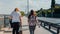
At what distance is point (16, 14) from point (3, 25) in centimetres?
1021

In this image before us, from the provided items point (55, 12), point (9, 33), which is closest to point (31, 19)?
point (9, 33)

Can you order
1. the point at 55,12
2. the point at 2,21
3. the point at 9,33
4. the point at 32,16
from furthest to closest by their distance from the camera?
the point at 55,12 → the point at 2,21 → the point at 9,33 → the point at 32,16

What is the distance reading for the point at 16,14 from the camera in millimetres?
12375

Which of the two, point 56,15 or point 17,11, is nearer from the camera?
point 17,11

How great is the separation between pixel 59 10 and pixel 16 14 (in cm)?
9584

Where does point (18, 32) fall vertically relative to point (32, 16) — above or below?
below

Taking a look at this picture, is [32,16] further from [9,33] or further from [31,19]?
[9,33]

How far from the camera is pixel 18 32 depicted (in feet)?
41.6

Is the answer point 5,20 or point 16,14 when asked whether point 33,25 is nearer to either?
point 16,14

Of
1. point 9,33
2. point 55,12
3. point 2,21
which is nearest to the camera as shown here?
point 9,33

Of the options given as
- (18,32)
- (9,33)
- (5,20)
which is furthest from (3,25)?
(18,32)

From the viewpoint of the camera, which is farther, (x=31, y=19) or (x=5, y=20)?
(x=5, y=20)

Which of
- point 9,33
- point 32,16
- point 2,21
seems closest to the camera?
point 32,16

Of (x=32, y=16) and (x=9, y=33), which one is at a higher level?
(x=32, y=16)
